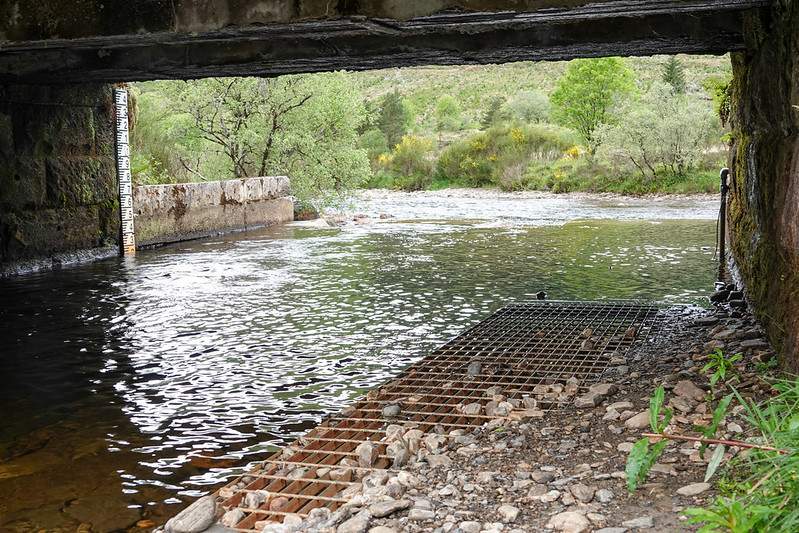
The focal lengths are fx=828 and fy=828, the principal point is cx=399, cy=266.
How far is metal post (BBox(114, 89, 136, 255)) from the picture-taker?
16625 millimetres

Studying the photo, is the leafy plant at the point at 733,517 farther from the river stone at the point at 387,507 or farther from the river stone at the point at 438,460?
the river stone at the point at 438,460

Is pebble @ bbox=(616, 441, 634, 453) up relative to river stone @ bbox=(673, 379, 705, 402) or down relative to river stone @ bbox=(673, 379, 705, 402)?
down

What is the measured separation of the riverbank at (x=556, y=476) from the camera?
3.90m


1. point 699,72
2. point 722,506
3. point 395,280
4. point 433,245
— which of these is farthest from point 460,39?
point 699,72

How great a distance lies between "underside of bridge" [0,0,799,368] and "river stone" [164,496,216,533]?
3.67m

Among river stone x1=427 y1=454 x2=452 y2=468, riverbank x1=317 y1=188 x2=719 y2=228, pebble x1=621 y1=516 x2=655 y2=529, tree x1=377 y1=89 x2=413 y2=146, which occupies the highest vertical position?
tree x1=377 y1=89 x2=413 y2=146

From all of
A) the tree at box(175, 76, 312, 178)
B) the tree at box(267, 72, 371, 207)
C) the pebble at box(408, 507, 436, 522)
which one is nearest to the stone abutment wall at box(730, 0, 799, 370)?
the pebble at box(408, 507, 436, 522)

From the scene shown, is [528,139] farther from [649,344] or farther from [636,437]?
[636,437]

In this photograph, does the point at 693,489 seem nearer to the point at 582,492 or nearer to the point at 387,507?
the point at 582,492

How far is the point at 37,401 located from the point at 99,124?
10.5 metres

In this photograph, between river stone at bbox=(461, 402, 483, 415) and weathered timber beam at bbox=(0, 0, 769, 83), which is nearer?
river stone at bbox=(461, 402, 483, 415)

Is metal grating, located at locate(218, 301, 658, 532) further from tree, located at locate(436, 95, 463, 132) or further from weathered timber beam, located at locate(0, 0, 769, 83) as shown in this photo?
tree, located at locate(436, 95, 463, 132)

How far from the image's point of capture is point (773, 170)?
6938 millimetres

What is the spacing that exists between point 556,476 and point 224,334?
5.69 metres
